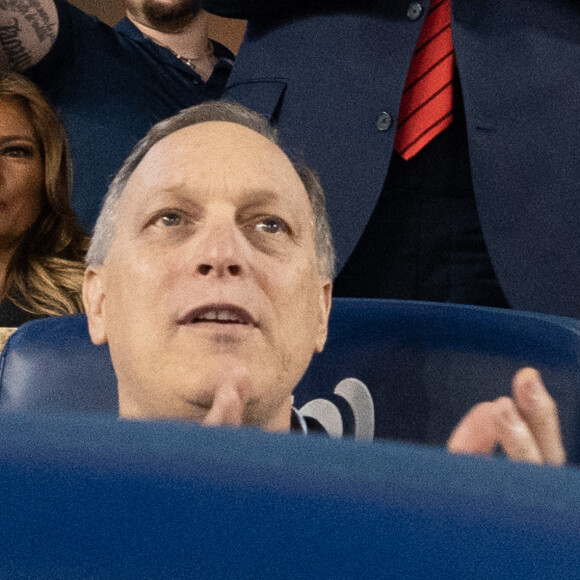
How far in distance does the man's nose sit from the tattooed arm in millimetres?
707

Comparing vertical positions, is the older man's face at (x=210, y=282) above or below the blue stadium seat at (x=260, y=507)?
above

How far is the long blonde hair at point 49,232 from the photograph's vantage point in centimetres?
170

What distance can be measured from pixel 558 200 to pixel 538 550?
809 millimetres

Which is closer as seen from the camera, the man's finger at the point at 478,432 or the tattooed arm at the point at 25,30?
the man's finger at the point at 478,432

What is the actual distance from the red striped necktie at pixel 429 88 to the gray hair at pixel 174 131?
0.63 ft

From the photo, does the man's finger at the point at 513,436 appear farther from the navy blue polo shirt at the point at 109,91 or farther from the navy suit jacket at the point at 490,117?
the navy blue polo shirt at the point at 109,91

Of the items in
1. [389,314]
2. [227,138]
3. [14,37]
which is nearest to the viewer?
[227,138]

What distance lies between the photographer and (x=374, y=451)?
0.31 meters

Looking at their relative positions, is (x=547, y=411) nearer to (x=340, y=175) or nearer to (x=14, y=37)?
(x=340, y=175)

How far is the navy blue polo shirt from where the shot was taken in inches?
69.2

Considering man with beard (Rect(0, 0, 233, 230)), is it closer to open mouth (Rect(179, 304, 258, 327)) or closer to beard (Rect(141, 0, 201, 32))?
beard (Rect(141, 0, 201, 32))

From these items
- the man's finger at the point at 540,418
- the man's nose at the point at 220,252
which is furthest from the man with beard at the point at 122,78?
the man's finger at the point at 540,418

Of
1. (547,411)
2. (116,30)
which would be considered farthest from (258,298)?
(116,30)

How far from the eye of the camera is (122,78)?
1.87 meters
